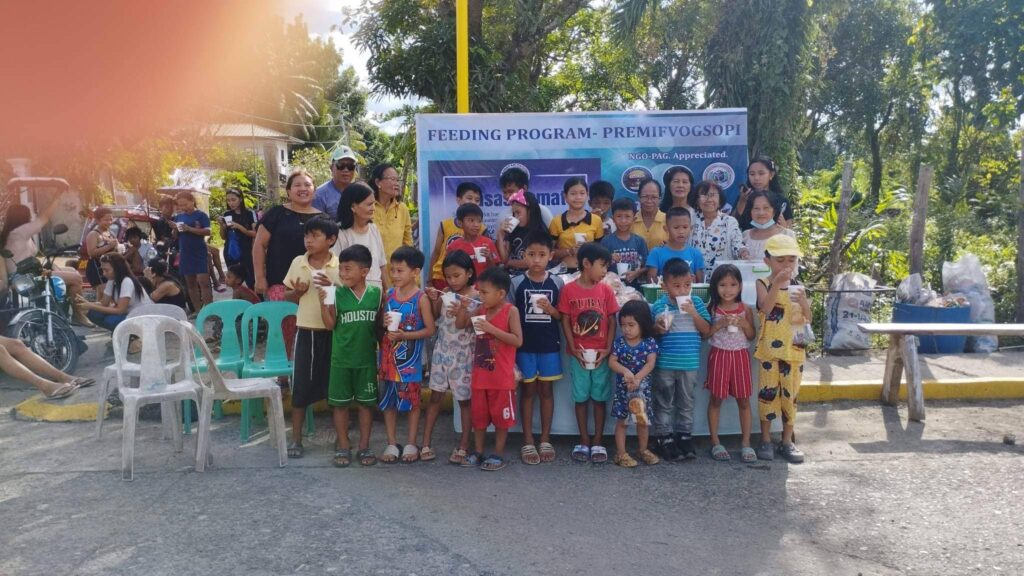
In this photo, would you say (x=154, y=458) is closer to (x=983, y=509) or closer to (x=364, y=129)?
(x=983, y=509)

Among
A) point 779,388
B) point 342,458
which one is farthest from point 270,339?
point 779,388

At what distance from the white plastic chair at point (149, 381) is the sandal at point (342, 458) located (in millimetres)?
812

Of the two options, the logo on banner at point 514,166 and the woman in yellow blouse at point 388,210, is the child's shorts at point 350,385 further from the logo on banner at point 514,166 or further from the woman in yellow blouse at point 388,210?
the logo on banner at point 514,166

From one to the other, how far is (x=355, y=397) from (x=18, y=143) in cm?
745

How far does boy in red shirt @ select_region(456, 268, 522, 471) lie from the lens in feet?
16.0

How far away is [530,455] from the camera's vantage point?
5.13m

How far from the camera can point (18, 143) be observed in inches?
385

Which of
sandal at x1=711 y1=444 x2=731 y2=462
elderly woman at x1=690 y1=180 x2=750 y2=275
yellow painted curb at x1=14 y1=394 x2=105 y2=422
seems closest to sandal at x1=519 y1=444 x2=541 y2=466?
sandal at x1=711 y1=444 x2=731 y2=462

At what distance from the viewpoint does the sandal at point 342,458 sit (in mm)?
5000

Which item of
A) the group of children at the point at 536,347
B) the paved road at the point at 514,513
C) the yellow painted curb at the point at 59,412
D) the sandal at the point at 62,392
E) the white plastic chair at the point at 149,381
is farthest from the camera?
the sandal at the point at 62,392

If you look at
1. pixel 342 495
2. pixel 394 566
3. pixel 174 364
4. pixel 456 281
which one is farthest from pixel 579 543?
pixel 174 364

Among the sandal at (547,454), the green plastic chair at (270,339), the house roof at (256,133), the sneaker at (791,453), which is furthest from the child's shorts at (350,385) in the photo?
the house roof at (256,133)

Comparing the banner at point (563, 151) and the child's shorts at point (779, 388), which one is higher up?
the banner at point (563, 151)

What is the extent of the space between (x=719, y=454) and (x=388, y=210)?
3.11 metres
